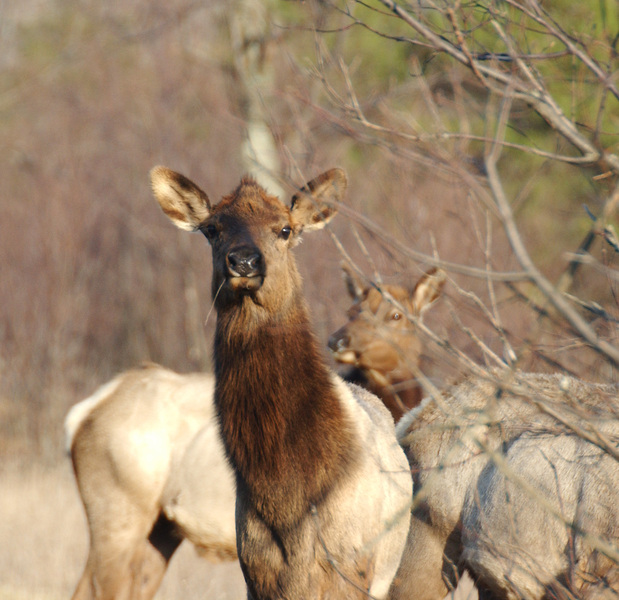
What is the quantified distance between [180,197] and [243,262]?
4.00 ft

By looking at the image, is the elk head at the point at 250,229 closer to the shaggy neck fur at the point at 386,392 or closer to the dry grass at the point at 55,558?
the shaggy neck fur at the point at 386,392

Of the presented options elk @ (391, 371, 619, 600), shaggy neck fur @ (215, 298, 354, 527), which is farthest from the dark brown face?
elk @ (391, 371, 619, 600)

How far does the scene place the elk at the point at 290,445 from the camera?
3.98 meters

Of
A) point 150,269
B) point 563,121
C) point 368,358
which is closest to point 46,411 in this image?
point 150,269

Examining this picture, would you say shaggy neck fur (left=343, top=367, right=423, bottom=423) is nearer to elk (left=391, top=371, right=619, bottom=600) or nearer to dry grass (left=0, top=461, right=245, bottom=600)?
elk (left=391, top=371, right=619, bottom=600)

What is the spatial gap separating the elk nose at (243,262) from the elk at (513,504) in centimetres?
129

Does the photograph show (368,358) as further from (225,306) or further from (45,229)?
(45,229)

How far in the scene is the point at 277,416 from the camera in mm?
4102

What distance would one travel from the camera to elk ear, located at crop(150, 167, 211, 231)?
5.17 meters

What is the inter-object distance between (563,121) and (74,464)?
16.7 ft

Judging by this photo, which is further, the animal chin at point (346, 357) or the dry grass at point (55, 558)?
the dry grass at point (55, 558)

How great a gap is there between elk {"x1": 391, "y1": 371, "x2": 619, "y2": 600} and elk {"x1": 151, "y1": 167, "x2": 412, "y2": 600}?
0.32 meters

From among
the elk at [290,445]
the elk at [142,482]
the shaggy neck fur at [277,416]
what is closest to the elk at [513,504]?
the elk at [290,445]

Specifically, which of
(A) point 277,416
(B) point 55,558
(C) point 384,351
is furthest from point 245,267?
(B) point 55,558
